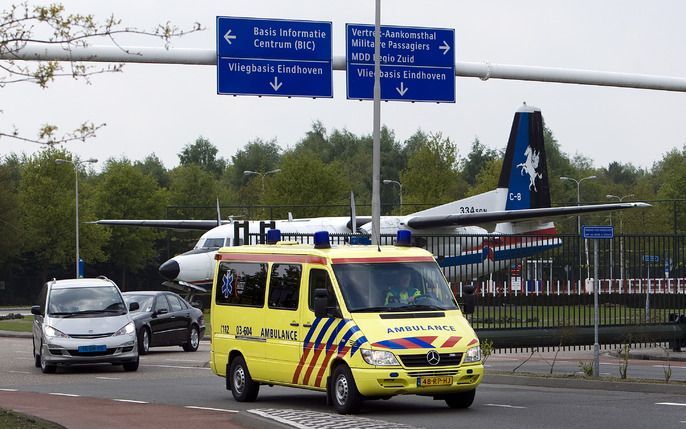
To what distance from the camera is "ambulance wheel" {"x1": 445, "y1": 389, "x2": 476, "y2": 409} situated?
657 inches

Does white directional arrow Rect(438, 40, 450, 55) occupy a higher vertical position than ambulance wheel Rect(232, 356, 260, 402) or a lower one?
higher

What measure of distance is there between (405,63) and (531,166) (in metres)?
27.9

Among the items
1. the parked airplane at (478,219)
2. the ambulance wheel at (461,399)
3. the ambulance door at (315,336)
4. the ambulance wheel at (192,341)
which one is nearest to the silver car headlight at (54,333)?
the ambulance wheel at (192,341)

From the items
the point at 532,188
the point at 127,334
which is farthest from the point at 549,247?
the point at 532,188

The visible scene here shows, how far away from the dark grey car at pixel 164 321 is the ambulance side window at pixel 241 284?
12.0 meters

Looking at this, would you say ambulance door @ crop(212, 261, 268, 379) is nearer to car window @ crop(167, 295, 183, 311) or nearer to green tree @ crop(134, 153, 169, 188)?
car window @ crop(167, 295, 183, 311)

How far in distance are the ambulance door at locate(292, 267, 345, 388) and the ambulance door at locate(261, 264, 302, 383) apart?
157 millimetres

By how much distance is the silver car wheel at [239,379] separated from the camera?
18781 millimetres

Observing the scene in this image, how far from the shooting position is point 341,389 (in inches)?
639

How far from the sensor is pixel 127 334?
2581cm

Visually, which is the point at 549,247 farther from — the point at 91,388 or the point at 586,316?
the point at 91,388

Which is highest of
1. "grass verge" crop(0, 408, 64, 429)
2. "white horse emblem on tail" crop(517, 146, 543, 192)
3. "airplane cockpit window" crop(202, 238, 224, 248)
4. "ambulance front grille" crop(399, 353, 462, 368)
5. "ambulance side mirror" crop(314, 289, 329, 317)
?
"white horse emblem on tail" crop(517, 146, 543, 192)

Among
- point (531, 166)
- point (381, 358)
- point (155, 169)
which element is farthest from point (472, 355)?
point (155, 169)

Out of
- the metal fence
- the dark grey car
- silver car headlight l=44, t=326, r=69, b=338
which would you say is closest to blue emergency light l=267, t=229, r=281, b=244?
the metal fence
